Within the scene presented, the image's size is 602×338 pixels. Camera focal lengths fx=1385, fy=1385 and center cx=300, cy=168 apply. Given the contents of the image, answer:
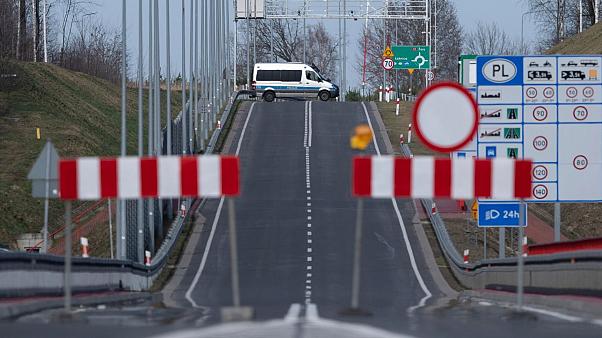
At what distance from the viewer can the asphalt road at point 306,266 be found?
12656 millimetres

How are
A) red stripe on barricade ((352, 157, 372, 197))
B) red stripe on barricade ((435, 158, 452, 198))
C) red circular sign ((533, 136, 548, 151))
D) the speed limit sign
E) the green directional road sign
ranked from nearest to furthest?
red stripe on barricade ((352, 157, 372, 197)) < red stripe on barricade ((435, 158, 452, 198)) < red circular sign ((533, 136, 548, 151)) < the speed limit sign < the green directional road sign

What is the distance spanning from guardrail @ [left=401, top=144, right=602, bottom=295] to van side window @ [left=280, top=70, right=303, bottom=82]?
51929mm

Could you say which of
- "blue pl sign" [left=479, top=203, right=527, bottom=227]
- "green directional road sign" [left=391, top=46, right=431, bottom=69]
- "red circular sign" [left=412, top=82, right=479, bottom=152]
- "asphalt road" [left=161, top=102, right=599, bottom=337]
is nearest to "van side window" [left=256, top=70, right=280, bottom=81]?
"green directional road sign" [left=391, top=46, right=431, bottom=69]

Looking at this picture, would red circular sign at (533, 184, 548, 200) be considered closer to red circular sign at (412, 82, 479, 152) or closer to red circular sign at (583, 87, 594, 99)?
red circular sign at (583, 87, 594, 99)

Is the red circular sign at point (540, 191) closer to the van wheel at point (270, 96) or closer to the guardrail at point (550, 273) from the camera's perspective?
the guardrail at point (550, 273)

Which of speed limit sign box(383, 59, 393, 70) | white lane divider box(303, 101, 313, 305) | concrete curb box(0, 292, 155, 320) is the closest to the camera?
concrete curb box(0, 292, 155, 320)

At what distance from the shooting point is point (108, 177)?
563 inches

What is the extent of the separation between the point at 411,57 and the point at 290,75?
940 centimetres

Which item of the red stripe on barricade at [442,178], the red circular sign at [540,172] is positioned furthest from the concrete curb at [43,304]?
the red circular sign at [540,172]

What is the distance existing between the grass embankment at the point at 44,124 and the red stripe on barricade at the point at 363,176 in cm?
2998

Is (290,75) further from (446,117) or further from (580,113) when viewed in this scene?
(446,117)

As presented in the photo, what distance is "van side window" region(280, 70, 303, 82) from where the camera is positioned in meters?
85.8

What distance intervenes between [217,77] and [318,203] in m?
24.9

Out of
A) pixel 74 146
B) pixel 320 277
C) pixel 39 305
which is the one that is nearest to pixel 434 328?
pixel 39 305
